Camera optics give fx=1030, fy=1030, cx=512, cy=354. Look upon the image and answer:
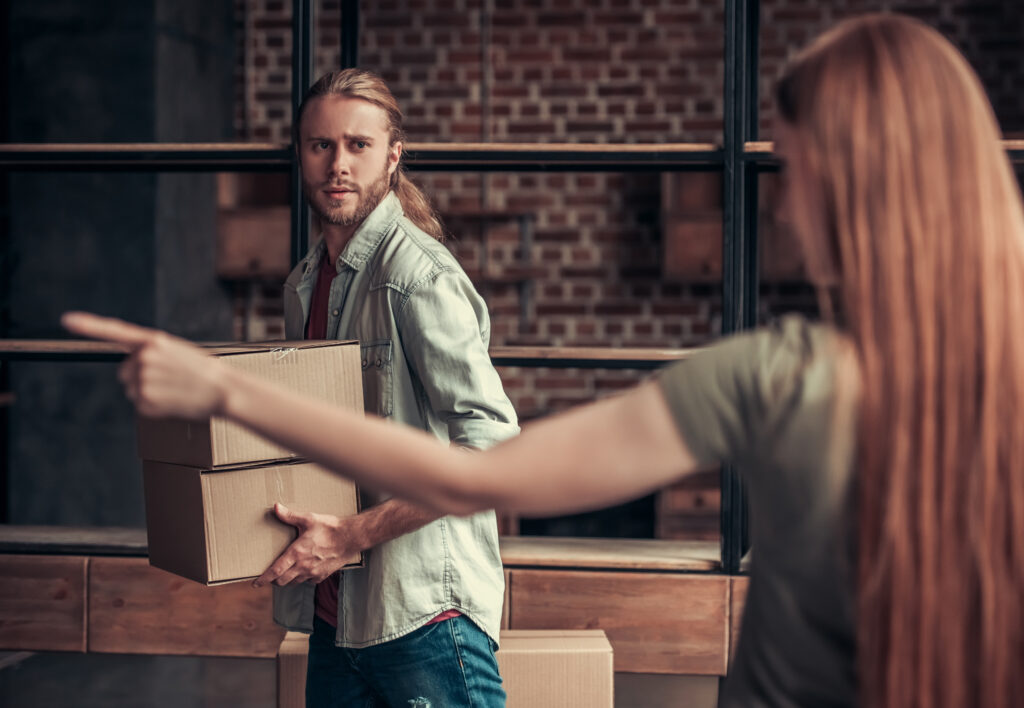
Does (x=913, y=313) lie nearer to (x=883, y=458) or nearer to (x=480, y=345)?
(x=883, y=458)

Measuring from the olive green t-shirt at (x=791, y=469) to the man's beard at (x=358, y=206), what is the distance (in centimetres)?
93

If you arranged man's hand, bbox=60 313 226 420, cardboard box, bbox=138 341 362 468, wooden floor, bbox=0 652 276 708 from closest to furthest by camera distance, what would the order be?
man's hand, bbox=60 313 226 420
cardboard box, bbox=138 341 362 468
wooden floor, bbox=0 652 276 708

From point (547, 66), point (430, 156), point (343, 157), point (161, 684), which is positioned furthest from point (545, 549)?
point (547, 66)

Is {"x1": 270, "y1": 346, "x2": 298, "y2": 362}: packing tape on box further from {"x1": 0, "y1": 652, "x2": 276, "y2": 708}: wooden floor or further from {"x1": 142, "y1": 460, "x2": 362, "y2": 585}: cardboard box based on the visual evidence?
{"x1": 0, "y1": 652, "x2": 276, "y2": 708}: wooden floor

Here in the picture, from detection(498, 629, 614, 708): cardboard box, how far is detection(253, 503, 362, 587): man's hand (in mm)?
622

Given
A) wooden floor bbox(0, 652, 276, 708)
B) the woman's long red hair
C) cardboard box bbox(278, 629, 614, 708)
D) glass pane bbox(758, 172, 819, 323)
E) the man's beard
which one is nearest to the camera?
the woman's long red hair

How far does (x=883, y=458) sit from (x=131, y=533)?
2191mm

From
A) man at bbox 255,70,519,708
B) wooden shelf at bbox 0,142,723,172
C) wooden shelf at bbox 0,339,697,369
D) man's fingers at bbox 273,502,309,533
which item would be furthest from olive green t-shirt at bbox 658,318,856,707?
wooden shelf at bbox 0,142,723,172

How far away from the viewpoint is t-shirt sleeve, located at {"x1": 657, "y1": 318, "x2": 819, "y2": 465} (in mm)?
688

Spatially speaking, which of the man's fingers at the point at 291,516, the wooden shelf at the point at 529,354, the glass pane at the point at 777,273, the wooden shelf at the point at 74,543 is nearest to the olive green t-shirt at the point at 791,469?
the man's fingers at the point at 291,516

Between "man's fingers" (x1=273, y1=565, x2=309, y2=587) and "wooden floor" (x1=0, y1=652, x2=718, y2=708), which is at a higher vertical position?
"man's fingers" (x1=273, y1=565, x2=309, y2=587)

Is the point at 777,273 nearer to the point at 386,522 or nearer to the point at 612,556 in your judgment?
the point at 612,556

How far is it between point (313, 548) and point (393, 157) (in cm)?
64

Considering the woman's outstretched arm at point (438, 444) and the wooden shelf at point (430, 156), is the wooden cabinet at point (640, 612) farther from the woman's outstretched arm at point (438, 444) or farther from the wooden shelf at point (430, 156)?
the woman's outstretched arm at point (438, 444)
